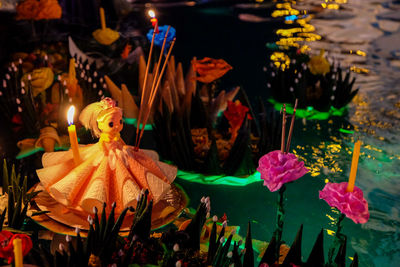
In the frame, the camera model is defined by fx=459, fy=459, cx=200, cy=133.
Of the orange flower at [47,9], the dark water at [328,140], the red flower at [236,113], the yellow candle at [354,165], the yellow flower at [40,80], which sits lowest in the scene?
the dark water at [328,140]

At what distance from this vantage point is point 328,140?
317 centimetres

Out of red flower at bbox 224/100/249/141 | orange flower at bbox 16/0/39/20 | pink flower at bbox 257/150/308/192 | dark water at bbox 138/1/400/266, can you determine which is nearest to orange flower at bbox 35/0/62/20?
orange flower at bbox 16/0/39/20

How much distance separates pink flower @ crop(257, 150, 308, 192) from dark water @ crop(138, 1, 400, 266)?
73 centimetres

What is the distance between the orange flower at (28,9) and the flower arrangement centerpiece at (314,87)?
2.13m

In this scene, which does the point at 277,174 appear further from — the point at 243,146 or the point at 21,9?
the point at 21,9

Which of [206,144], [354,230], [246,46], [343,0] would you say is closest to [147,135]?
[206,144]

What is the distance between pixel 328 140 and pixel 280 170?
6.04ft

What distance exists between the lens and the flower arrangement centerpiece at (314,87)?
3.55 m

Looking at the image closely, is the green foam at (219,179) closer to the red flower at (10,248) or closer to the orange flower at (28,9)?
the red flower at (10,248)

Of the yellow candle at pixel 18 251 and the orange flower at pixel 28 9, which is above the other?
the orange flower at pixel 28 9

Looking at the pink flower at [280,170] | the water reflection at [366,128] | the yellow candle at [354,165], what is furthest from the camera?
the water reflection at [366,128]

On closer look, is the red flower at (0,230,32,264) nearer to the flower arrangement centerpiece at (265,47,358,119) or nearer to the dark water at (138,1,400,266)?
the dark water at (138,1,400,266)

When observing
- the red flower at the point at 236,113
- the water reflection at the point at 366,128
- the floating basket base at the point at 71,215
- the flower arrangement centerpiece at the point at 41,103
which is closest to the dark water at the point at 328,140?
the water reflection at the point at 366,128

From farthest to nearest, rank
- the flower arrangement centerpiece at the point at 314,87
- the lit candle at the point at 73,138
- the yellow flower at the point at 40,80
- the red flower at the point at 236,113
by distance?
the flower arrangement centerpiece at the point at 314,87 → the yellow flower at the point at 40,80 → the red flower at the point at 236,113 → the lit candle at the point at 73,138
